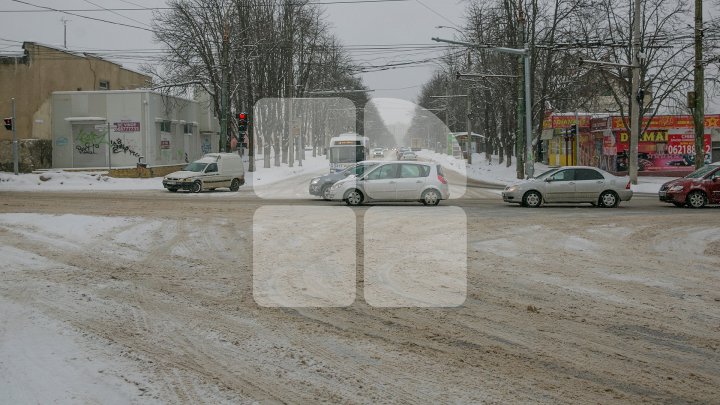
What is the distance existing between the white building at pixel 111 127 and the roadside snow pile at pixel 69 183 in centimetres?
839

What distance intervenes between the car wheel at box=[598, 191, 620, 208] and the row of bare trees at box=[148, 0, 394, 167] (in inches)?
621

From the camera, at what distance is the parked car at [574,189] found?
22094 mm

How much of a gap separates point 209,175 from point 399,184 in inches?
463

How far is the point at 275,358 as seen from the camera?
6.14m

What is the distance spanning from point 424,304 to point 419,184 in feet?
43.5

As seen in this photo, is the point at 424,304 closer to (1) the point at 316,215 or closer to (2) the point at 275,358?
(2) the point at 275,358

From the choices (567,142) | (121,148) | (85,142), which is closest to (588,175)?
(121,148)

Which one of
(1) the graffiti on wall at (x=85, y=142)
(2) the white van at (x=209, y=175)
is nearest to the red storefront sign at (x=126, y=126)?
(1) the graffiti on wall at (x=85, y=142)

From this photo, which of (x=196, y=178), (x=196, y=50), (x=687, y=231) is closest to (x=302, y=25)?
(x=196, y=50)

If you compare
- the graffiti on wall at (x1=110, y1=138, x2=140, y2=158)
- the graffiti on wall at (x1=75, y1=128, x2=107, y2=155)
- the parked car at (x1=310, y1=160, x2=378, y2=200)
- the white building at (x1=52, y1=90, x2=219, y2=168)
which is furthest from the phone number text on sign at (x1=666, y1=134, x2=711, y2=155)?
the graffiti on wall at (x1=75, y1=128, x2=107, y2=155)
